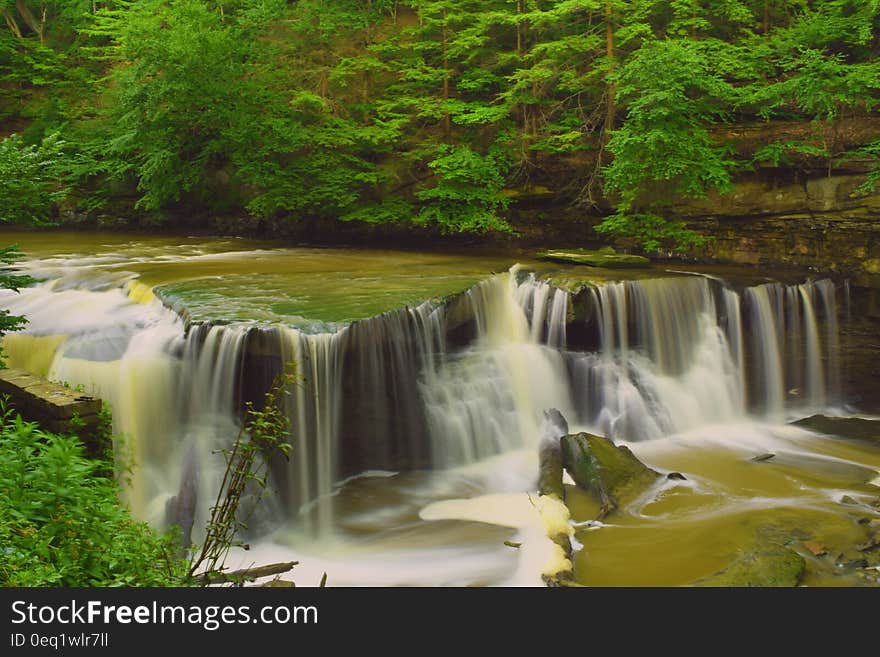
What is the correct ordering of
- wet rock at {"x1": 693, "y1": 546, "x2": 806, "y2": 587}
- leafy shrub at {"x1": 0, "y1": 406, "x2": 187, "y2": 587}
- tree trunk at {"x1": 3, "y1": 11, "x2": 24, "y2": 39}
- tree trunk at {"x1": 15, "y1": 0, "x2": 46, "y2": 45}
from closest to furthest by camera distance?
leafy shrub at {"x1": 0, "y1": 406, "x2": 187, "y2": 587} < wet rock at {"x1": 693, "y1": 546, "x2": 806, "y2": 587} < tree trunk at {"x1": 3, "y1": 11, "x2": 24, "y2": 39} < tree trunk at {"x1": 15, "y1": 0, "x2": 46, "y2": 45}

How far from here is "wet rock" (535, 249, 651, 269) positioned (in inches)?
528

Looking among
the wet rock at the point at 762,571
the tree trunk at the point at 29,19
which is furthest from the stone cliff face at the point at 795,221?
the tree trunk at the point at 29,19

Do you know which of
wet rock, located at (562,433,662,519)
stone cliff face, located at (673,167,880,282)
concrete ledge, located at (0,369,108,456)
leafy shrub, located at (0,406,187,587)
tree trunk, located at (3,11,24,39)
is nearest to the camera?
leafy shrub, located at (0,406,187,587)

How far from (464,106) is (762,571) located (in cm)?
1234

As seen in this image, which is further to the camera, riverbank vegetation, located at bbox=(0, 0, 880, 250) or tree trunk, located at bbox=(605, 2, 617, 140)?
tree trunk, located at bbox=(605, 2, 617, 140)

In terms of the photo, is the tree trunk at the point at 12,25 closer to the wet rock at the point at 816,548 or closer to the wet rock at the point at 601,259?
the wet rock at the point at 601,259

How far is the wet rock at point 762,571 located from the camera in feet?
21.3

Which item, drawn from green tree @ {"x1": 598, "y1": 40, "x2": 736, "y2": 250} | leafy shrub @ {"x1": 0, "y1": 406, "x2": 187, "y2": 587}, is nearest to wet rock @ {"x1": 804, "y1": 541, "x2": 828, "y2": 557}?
leafy shrub @ {"x1": 0, "y1": 406, "x2": 187, "y2": 587}

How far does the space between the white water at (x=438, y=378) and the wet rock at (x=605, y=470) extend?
738 mm

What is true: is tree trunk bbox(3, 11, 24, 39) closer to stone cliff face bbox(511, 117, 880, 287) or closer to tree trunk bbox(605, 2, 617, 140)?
tree trunk bbox(605, 2, 617, 140)

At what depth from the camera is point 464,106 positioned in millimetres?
16219

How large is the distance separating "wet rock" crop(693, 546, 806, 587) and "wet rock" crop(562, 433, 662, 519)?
1746 millimetres

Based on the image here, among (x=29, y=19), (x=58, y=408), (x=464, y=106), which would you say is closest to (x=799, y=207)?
(x=464, y=106)

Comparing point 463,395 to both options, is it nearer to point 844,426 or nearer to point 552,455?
point 552,455
